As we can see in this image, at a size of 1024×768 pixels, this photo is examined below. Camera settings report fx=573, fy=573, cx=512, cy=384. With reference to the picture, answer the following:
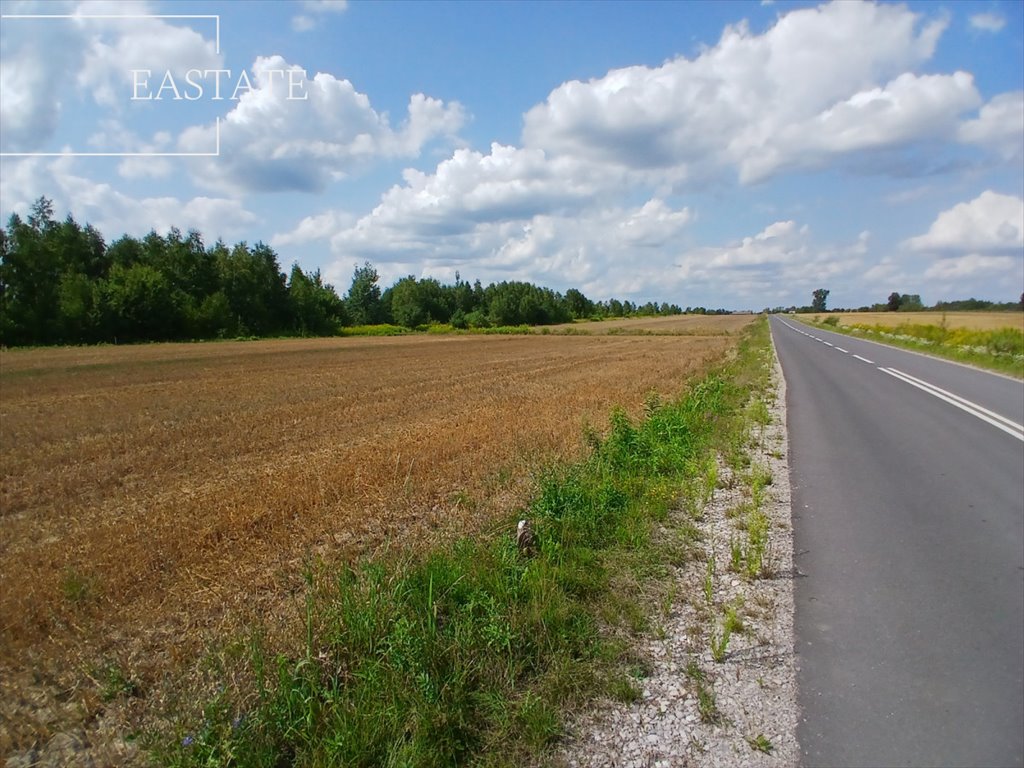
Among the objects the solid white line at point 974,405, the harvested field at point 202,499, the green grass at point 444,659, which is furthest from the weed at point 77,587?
the solid white line at point 974,405

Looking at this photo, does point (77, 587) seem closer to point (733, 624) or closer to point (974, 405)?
point (733, 624)

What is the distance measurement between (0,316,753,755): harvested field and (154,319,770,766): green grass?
748mm

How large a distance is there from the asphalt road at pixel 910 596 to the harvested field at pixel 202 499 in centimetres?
345

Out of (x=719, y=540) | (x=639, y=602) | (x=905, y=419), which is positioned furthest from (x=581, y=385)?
(x=639, y=602)

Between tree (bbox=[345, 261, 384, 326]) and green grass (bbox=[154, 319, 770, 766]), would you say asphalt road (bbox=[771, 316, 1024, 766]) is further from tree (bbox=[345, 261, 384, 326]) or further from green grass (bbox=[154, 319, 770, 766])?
tree (bbox=[345, 261, 384, 326])

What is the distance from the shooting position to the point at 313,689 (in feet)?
11.0

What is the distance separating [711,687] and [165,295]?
73.3 m

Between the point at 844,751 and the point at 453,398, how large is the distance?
14838 millimetres

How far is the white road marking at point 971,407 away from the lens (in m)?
10.8

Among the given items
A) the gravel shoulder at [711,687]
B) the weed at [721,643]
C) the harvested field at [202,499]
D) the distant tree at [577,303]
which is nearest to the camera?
the gravel shoulder at [711,687]

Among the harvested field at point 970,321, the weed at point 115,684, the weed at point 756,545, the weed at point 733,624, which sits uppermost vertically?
the harvested field at point 970,321

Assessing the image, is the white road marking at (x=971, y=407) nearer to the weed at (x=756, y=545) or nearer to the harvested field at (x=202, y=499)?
the weed at (x=756, y=545)

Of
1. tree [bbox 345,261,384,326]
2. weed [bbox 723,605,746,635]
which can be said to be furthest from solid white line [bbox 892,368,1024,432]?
tree [bbox 345,261,384,326]

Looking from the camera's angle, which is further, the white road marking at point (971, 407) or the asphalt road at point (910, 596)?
the white road marking at point (971, 407)
